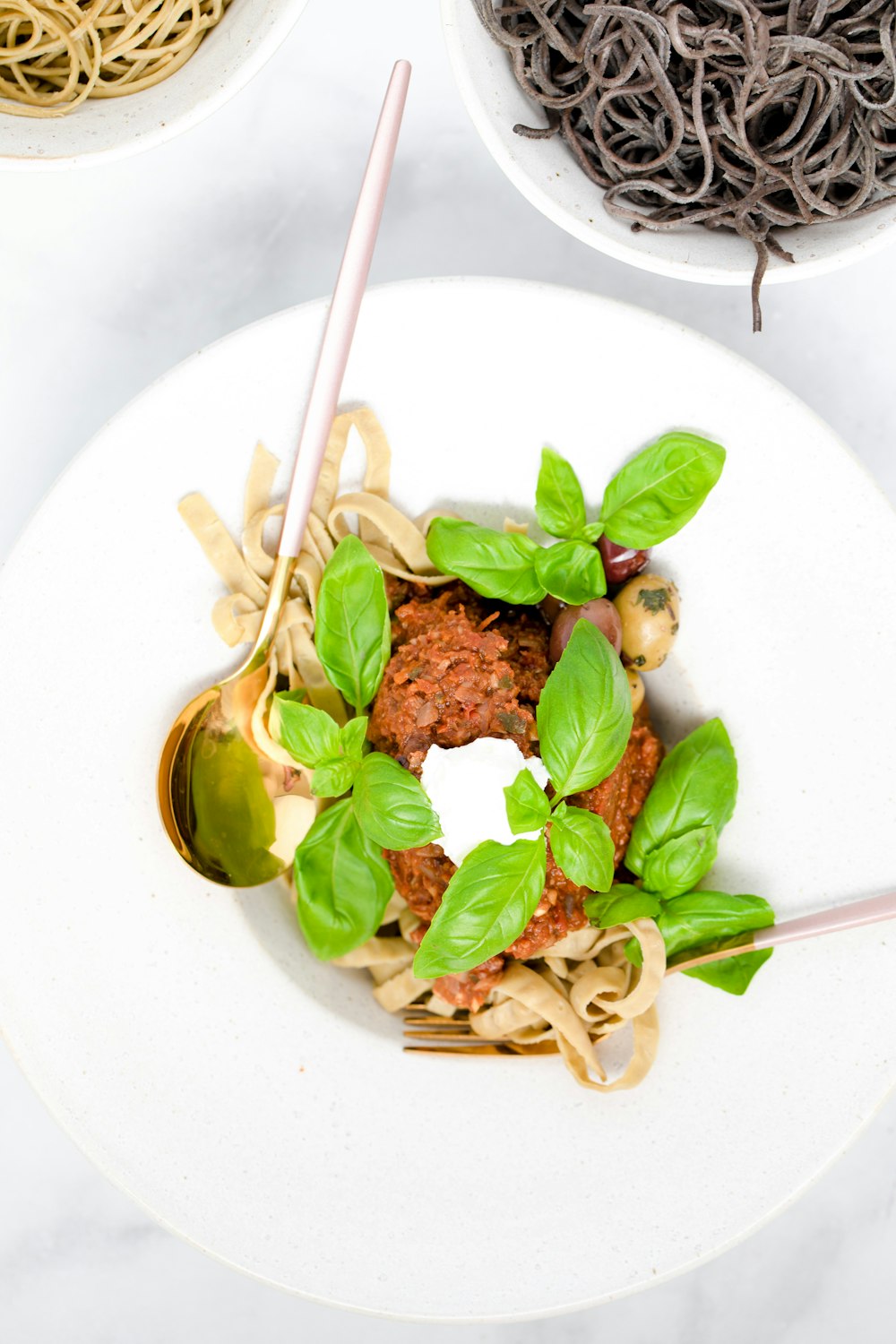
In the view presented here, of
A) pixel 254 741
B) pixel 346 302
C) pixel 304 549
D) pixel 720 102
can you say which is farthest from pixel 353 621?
pixel 720 102

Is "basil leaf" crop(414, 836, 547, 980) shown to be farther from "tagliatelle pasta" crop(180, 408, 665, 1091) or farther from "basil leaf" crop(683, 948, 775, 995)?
"basil leaf" crop(683, 948, 775, 995)

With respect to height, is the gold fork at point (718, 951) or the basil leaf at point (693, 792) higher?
the basil leaf at point (693, 792)

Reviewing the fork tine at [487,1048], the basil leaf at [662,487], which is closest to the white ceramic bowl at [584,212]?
the basil leaf at [662,487]

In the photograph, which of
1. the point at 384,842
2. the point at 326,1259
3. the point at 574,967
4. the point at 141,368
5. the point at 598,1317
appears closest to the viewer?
the point at 384,842

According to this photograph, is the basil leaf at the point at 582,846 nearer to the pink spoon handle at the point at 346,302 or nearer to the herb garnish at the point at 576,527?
the herb garnish at the point at 576,527

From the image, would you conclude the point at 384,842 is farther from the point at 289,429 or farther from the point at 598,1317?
the point at 598,1317

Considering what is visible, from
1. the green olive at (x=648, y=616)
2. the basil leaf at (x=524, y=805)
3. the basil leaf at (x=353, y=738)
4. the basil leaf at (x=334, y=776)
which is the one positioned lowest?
the basil leaf at (x=524, y=805)

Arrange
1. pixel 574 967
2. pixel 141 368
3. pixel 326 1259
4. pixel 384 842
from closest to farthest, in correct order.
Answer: pixel 384 842 → pixel 326 1259 → pixel 574 967 → pixel 141 368

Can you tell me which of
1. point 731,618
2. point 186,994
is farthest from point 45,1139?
point 731,618
